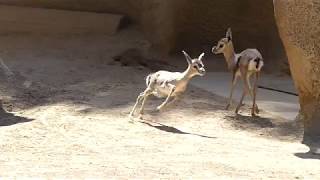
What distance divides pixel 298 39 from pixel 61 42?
7729 mm

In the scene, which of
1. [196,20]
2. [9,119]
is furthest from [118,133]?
[196,20]

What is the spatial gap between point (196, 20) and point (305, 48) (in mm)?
7959

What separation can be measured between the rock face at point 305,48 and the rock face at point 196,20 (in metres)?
6.75

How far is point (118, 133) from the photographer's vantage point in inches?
306

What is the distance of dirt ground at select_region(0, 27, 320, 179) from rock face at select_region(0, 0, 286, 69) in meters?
1.88

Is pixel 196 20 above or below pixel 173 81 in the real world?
A: below

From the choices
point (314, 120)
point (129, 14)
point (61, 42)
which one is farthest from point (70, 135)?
point (129, 14)

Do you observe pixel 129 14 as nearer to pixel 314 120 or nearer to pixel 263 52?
pixel 263 52

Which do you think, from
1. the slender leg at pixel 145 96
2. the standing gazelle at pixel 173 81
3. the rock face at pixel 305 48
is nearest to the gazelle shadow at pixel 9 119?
the slender leg at pixel 145 96

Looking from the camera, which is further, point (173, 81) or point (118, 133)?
point (173, 81)

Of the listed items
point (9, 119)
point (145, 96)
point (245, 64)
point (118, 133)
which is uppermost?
point (245, 64)

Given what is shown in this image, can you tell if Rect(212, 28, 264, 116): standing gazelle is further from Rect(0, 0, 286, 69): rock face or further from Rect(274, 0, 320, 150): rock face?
Rect(0, 0, 286, 69): rock face

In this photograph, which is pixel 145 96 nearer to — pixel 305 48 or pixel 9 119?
pixel 9 119

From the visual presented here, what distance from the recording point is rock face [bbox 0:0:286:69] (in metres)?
14.6
